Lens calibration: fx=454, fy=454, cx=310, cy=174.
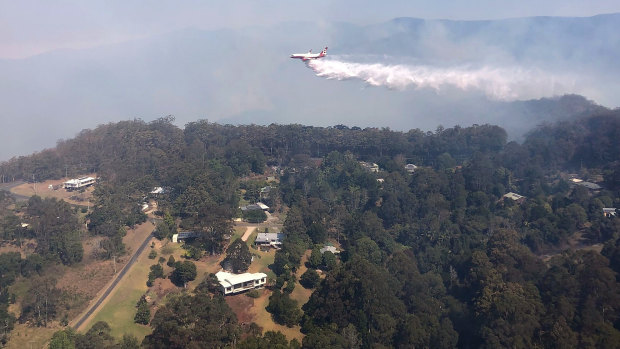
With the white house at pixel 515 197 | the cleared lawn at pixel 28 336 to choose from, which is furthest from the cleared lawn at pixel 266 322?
the white house at pixel 515 197

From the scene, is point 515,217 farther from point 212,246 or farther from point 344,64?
point 212,246

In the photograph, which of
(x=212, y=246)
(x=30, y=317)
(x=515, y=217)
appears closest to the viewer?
(x=30, y=317)

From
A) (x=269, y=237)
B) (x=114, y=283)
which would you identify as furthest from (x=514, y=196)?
(x=114, y=283)

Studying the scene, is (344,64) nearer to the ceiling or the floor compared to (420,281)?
nearer to the ceiling

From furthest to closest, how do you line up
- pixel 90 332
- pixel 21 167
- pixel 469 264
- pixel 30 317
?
pixel 21 167 → pixel 469 264 → pixel 30 317 → pixel 90 332

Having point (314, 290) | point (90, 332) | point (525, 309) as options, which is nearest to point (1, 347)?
point (90, 332)

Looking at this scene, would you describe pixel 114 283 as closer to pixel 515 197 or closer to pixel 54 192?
pixel 54 192
